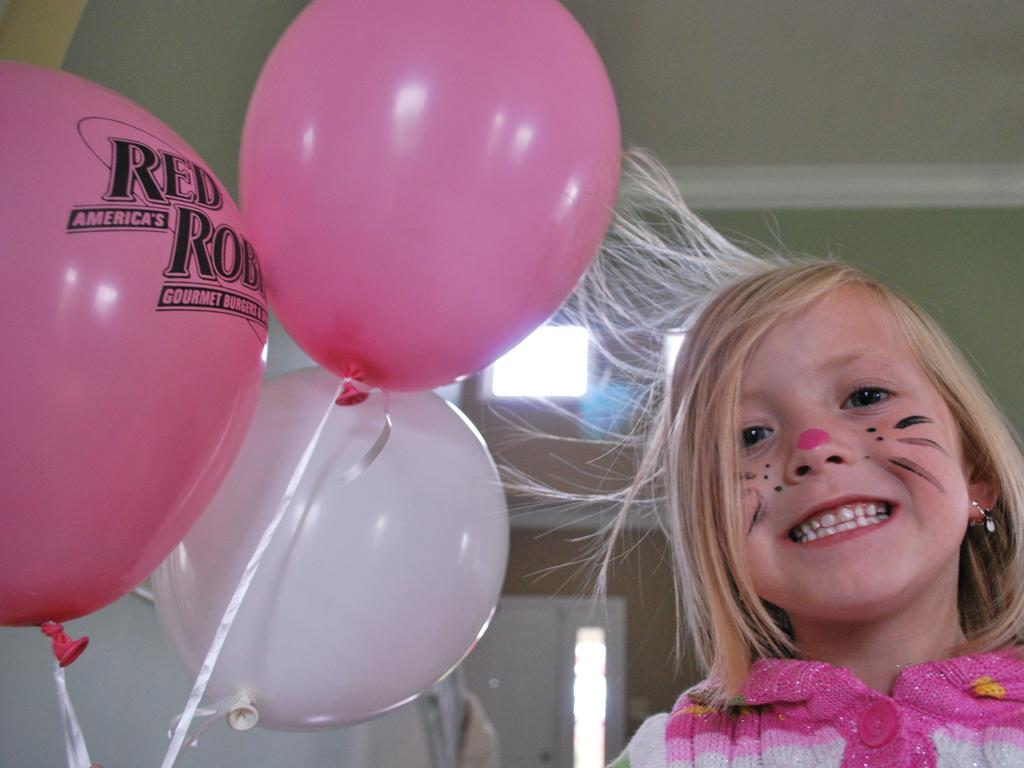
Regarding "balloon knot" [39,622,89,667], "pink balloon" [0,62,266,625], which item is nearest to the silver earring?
"pink balloon" [0,62,266,625]

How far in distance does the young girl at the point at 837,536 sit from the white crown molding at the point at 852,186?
2801 millimetres

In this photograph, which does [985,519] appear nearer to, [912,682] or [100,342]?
[912,682]

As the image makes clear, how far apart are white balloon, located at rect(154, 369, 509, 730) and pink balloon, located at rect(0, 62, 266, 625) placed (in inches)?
4.8

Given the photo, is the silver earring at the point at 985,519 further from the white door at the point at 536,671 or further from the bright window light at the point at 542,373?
the white door at the point at 536,671

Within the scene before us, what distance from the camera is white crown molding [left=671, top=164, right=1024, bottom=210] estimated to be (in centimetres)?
371

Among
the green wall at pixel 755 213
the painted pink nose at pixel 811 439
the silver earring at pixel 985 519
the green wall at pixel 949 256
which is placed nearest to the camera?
the painted pink nose at pixel 811 439

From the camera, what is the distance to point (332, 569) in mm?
922

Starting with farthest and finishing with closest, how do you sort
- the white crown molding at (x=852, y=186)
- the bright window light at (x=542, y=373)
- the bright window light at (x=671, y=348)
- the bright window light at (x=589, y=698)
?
the bright window light at (x=589, y=698) → the white crown molding at (x=852, y=186) → the bright window light at (x=542, y=373) → the bright window light at (x=671, y=348)

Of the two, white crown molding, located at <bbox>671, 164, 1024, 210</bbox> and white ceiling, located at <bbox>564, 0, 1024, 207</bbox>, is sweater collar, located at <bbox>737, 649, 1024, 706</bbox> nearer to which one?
white ceiling, located at <bbox>564, 0, 1024, 207</bbox>

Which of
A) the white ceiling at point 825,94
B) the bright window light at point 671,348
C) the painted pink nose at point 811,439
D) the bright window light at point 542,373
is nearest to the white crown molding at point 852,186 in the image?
the white ceiling at point 825,94

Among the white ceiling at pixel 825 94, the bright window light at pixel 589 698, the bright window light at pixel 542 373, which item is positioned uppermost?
the white ceiling at pixel 825 94

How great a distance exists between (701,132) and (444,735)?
8.05 ft

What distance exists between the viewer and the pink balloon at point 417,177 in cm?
87

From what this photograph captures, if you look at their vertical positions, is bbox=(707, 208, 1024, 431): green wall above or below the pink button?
above
